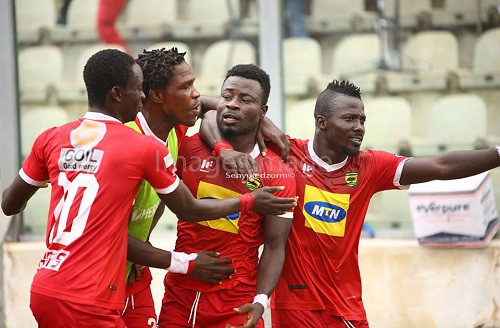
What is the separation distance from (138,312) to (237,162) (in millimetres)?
1011

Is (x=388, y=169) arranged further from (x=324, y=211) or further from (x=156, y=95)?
(x=156, y=95)

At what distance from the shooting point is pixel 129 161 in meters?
4.10

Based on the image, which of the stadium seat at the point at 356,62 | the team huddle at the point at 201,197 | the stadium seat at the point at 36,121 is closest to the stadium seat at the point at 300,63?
the stadium seat at the point at 356,62

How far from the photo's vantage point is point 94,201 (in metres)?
4.05

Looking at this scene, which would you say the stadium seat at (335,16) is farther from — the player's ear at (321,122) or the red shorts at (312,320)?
the red shorts at (312,320)

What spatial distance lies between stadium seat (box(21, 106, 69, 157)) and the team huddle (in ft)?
11.3

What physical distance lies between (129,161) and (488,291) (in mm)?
3888

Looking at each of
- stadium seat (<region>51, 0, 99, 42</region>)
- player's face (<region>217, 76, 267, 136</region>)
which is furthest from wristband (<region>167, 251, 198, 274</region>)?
stadium seat (<region>51, 0, 99, 42</region>)

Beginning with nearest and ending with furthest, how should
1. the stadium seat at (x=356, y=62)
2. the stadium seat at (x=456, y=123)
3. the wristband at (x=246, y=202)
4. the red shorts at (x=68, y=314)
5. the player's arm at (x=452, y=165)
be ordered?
the red shorts at (x=68, y=314), the wristband at (x=246, y=202), the player's arm at (x=452, y=165), the stadium seat at (x=456, y=123), the stadium seat at (x=356, y=62)

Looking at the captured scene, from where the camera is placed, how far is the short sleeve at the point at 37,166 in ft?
14.1

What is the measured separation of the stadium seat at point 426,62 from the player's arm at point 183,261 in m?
3.67

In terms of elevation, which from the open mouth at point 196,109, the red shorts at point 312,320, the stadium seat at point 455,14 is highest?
the stadium seat at point 455,14

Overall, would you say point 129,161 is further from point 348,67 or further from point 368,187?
point 348,67

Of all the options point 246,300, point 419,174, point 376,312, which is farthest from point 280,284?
point 376,312
